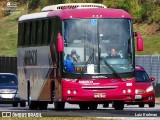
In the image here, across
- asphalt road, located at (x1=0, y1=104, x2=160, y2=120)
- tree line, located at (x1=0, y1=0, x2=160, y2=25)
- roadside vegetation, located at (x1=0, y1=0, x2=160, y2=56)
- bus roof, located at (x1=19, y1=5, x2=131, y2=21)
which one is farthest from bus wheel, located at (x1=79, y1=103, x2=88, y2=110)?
tree line, located at (x1=0, y1=0, x2=160, y2=25)

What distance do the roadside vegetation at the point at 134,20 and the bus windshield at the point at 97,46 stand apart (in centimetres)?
3292

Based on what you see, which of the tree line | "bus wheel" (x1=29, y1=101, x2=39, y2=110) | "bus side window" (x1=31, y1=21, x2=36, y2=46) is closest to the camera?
"bus side window" (x1=31, y1=21, x2=36, y2=46)

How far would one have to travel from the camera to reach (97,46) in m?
31.4

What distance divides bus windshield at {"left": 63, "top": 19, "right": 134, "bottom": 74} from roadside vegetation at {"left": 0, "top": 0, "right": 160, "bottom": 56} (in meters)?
32.9

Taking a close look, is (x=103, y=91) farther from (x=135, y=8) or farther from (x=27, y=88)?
(x=135, y=8)

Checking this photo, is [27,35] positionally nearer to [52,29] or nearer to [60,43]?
[52,29]

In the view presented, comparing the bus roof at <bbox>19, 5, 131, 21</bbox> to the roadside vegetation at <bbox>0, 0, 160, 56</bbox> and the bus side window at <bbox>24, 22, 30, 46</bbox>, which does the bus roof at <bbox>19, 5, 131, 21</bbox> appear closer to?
the bus side window at <bbox>24, 22, 30, 46</bbox>

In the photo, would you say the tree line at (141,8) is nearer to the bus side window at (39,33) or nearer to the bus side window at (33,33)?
the bus side window at (33,33)

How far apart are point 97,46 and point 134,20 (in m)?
40.6

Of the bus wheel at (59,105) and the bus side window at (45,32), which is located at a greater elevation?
the bus side window at (45,32)

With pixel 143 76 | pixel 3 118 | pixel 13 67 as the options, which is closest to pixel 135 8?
pixel 13 67

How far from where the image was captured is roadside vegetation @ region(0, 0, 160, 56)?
221 feet

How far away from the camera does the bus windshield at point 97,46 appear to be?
3123 centimetres

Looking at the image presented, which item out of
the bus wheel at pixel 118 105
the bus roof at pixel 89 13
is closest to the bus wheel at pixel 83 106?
the bus wheel at pixel 118 105
